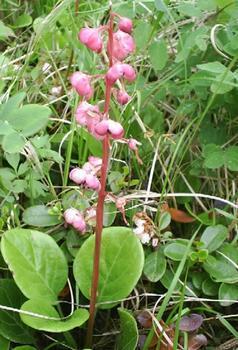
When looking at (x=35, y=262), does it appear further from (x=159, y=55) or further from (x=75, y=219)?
(x=159, y=55)

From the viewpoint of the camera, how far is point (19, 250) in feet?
3.73

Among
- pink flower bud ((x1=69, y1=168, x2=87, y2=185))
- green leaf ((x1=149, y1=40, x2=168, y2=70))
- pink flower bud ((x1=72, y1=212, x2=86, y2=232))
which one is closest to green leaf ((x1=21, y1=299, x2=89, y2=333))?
pink flower bud ((x1=72, y1=212, x2=86, y2=232))

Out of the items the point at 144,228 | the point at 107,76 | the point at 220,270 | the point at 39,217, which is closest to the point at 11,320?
the point at 39,217

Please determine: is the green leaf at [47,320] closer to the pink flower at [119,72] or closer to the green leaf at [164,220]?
the green leaf at [164,220]

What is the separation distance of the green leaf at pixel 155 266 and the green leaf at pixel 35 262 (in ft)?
0.53

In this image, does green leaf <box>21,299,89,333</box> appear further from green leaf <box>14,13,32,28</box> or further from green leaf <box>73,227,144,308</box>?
green leaf <box>14,13,32,28</box>

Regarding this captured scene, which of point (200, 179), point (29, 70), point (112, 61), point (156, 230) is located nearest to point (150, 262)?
point (156, 230)

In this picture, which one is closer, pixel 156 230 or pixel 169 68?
pixel 156 230

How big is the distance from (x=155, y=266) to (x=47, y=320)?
0.24 m

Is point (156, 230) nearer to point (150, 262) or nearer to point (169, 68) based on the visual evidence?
point (150, 262)

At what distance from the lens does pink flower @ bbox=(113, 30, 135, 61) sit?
894 millimetres

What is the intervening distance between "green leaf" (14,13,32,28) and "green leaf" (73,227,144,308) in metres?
0.82

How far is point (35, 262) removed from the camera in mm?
1161

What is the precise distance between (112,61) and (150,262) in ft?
1.56
